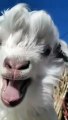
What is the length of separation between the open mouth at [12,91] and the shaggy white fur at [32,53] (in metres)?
0.04

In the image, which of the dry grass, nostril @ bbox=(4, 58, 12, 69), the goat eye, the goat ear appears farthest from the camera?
the dry grass

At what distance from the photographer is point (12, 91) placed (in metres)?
2.60

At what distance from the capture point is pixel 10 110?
2748 millimetres

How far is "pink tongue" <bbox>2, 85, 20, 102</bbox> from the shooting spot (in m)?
2.59

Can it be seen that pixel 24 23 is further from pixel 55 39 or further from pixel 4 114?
pixel 4 114

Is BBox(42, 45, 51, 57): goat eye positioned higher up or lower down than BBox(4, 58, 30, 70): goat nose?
higher up

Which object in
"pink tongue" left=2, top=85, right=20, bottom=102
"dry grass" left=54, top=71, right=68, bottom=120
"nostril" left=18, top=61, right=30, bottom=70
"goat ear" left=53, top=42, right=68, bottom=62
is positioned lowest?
"dry grass" left=54, top=71, right=68, bottom=120

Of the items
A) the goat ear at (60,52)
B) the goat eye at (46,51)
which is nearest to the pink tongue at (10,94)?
the goat eye at (46,51)

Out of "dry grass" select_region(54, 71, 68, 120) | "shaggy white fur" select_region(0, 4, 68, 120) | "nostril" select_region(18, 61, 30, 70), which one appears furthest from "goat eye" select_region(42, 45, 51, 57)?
"dry grass" select_region(54, 71, 68, 120)

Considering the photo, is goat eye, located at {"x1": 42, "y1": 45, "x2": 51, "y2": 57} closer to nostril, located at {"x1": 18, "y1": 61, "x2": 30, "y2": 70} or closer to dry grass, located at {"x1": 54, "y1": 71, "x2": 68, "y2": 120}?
nostril, located at {"x1": 18, "y1": 61, "x2": 30, "y2": 70}

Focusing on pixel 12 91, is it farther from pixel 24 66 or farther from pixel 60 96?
pixel 60 96

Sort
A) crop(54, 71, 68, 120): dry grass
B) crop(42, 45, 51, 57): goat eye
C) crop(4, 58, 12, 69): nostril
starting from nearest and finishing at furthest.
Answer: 1. crop(4, 58, 12, 69): nostril
2. crop(42, 45, 51, 57): goat eye
3. crop(54, 71, 68, 120): dry grass

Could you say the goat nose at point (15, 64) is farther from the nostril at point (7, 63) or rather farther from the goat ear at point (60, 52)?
the goat ear at point (60, 52)

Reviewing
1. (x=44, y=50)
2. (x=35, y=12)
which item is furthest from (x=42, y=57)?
(x=35, y=12)
